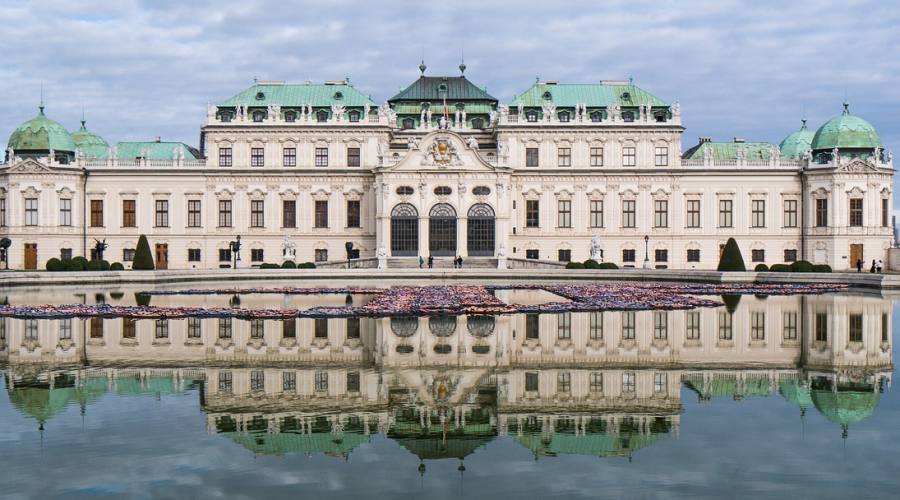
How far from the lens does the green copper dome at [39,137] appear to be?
75.9 meters

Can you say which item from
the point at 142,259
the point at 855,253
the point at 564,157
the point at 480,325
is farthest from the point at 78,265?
the point at 855,253

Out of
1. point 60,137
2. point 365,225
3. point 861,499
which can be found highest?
point 60,137

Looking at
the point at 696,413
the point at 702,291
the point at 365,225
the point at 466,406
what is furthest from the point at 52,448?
the point at 365,225

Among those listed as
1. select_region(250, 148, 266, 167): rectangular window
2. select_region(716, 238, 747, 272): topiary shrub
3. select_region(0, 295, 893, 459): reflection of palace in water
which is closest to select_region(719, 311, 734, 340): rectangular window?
select_region(0, 295, 893, 459): reflection of palace in water

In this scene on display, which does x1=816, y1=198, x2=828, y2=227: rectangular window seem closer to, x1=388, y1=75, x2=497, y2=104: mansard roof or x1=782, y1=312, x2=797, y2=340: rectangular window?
x1=388, y1=75, x2=497, y2=104: mansard roof

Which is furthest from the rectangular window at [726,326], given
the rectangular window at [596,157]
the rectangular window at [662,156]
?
the rectangular window at [662,156]

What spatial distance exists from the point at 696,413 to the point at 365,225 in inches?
2474

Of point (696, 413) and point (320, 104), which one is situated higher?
point (320, 104)

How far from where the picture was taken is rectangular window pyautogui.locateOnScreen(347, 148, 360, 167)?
252ft

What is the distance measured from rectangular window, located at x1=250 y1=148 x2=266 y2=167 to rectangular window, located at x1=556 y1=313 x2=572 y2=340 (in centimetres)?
5068

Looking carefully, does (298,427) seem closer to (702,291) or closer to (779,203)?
(702,291)

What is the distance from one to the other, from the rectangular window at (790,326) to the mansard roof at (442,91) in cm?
5138

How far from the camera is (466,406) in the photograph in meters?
15.7

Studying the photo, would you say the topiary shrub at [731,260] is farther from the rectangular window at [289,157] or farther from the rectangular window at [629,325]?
the rectangular window at [289,157]
